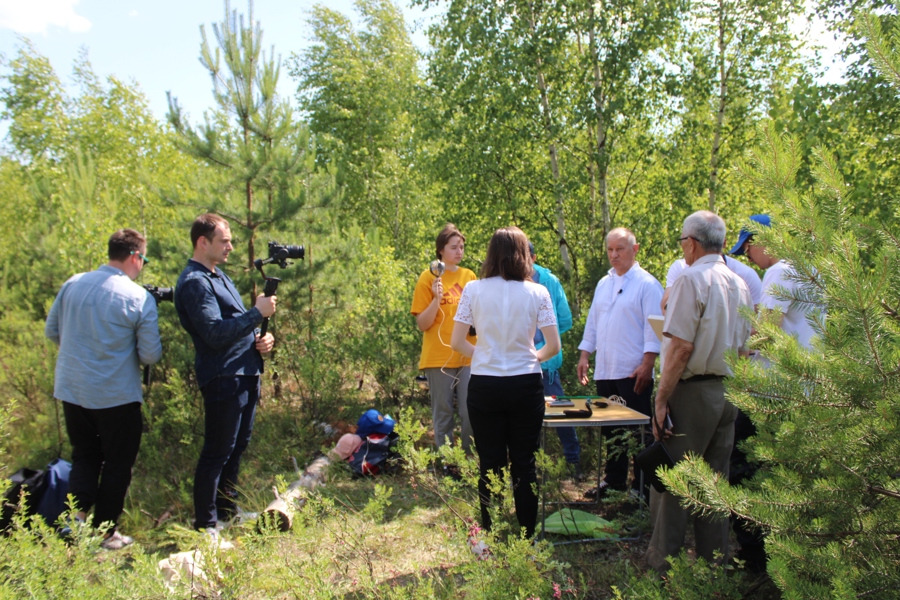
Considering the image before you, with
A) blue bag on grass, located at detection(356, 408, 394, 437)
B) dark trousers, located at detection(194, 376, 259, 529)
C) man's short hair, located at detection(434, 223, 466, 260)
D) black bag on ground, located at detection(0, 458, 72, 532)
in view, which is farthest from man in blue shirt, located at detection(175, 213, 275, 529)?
blue bag on grass, located at detection(356, 408, 394, 437)

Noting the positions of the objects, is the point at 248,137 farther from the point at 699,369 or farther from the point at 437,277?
the point at 699,369

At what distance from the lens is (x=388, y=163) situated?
694 inches

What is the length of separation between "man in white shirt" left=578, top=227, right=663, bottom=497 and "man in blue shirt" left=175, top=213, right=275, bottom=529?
2.24 m

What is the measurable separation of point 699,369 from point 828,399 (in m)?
1.14

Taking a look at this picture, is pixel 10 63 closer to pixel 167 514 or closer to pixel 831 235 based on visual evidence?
pixel 167 514

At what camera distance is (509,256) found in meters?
3.20

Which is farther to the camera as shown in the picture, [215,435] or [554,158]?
[554,158]

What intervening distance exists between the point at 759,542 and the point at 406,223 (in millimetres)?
15684

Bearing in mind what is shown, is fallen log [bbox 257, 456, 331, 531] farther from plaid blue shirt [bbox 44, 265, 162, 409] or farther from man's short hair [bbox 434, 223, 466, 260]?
man's short hair [bbox 434, 223, 466, 260]

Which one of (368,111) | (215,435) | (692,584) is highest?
(368,111)

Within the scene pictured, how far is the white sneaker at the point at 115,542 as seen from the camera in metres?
3.77

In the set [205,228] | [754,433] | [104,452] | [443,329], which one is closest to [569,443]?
[443,329]

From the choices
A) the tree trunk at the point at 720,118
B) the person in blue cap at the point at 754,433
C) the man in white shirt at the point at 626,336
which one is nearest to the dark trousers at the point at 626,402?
the man in white shirt at the point at 626,336

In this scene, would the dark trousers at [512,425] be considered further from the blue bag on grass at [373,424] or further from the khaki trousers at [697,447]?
the blue bag on grass at [373,424]
